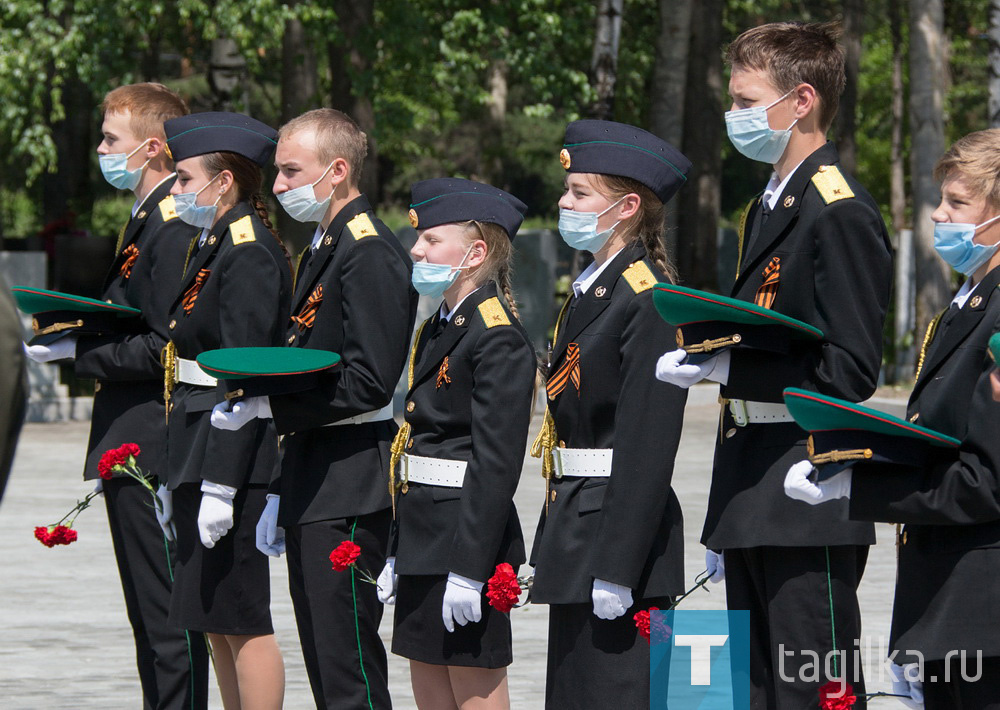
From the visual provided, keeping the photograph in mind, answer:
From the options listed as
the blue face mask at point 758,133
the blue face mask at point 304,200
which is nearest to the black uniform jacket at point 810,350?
the blue face mask at point 758,133

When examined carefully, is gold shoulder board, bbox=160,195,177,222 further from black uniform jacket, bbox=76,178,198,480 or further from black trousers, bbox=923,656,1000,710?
black trousers, bbox=923,656,1000,710

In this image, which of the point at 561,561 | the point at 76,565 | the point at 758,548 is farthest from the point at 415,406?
the point at 76,565

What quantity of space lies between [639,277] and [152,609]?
88.7 inches

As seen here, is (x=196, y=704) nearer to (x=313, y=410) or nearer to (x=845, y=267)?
(x=313, y=410)

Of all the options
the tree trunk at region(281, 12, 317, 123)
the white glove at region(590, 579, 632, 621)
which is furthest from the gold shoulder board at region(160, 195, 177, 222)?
the tree trunk at region(281, 12, 317, 123)

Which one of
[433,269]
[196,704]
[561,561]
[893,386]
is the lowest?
[893,386]

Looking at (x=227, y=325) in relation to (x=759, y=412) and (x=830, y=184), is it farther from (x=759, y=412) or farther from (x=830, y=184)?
(x=830, y=184)

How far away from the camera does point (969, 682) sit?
3725mm

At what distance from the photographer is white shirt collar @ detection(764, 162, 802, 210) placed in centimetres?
424

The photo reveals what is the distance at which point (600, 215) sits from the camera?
4434 mm

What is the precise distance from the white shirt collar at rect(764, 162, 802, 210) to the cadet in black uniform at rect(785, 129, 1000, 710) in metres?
0.42

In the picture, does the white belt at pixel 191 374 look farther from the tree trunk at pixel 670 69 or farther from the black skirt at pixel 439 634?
the tree trunk at pixel 670 69

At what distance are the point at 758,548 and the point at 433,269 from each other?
1.22m

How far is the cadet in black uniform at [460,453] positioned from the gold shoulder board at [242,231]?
76cm
